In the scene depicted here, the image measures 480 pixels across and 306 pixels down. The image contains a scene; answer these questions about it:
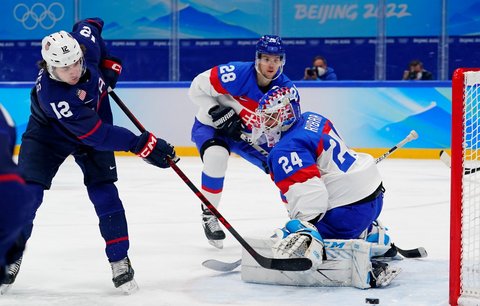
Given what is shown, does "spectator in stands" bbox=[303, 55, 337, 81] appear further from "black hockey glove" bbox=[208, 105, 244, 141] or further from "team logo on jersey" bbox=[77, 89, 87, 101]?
"team logo on jersey" bbox=[77, 89, 87, 101]

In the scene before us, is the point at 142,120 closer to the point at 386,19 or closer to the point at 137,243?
the point at 386,19

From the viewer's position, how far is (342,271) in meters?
3.18

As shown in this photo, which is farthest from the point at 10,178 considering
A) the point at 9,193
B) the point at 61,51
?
the point at 61,51

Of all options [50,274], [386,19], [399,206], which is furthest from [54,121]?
[386,19]

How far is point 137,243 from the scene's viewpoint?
4.17 meters

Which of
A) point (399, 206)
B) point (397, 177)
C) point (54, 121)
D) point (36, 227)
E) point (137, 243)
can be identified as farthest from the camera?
point (397, 177)

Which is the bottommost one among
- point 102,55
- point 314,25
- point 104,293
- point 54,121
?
point 104,293

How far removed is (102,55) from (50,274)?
0.86m

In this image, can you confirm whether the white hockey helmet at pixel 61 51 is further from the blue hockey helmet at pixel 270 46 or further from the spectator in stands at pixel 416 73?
A: the spectator in stands at pixel 416 73

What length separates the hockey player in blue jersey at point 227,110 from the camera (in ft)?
13.3

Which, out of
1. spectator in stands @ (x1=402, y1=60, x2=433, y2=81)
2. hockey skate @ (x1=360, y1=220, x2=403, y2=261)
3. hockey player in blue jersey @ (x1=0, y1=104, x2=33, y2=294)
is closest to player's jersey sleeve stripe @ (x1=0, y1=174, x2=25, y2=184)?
hockey player in blue jersey @ (x1=0, y1=104, x2=33, y2=294)

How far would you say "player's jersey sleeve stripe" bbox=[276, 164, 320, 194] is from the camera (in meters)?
2.99

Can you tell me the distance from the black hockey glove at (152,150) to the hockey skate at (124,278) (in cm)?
39

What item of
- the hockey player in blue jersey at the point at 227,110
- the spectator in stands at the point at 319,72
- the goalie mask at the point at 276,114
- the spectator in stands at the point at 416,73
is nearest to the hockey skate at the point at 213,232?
the hockey player in blue jersey at the point at 227,110
